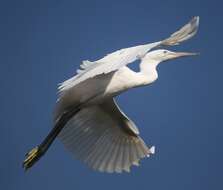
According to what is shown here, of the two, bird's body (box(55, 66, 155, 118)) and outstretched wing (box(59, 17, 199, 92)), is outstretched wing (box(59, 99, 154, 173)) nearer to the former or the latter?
bird's body (box(55, 66, 155, 118))

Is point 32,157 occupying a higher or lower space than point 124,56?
lower

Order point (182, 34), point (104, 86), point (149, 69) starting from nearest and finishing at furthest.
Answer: point (182, 34), point (104, 86), point (149, 69)

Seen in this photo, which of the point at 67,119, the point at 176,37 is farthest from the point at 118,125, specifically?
the point at 176,37

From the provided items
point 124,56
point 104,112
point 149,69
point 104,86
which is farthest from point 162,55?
point 124,56

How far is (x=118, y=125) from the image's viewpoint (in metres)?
8.15

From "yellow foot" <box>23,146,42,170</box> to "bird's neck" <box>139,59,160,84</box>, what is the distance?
1300 mm

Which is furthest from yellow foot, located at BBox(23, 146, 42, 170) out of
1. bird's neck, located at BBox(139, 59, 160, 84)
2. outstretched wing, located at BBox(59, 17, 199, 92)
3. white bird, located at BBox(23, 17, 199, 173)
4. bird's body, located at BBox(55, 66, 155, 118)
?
bird's neck, located at BBox(139, 59, 160, 84)

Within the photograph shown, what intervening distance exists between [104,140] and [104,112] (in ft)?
1.12

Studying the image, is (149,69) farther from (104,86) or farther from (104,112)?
(104,112)

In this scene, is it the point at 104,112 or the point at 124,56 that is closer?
the point at 124,56

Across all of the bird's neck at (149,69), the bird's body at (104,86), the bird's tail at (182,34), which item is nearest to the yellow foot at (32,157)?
the bird's body at (104,86)

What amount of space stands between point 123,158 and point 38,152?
3.68 feet

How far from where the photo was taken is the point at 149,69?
7.27 meters

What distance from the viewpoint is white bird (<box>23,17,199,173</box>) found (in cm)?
639
